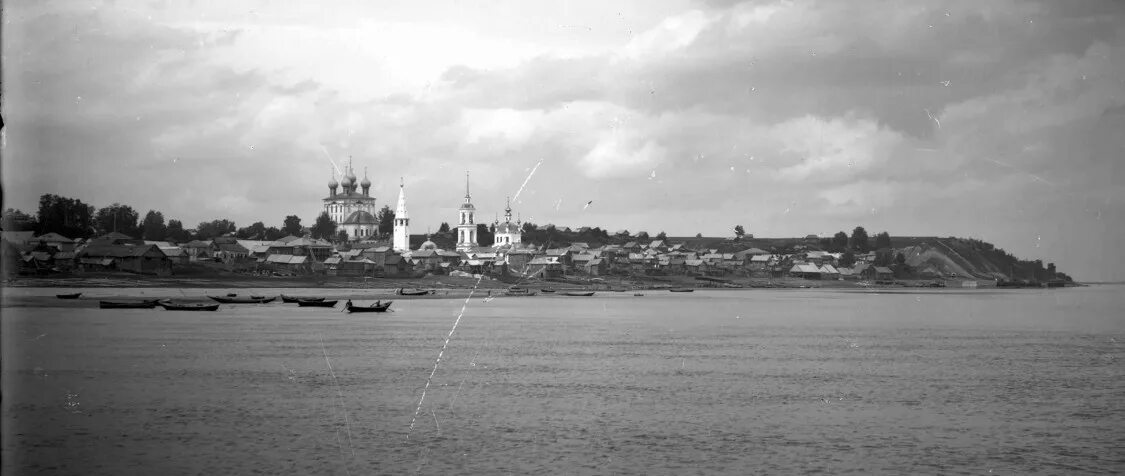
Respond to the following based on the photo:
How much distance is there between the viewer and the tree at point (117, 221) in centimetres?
15712

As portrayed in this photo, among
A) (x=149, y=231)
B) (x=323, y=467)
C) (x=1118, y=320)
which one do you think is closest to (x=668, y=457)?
(x=323, y=467)

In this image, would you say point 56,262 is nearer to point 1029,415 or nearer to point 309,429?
point 309,429

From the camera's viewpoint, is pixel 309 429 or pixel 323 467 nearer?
pixel 323 467

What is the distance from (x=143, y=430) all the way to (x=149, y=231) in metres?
151

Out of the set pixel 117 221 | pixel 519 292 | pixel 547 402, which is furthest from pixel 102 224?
pixel 547 402

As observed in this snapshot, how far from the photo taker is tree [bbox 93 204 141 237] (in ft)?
516

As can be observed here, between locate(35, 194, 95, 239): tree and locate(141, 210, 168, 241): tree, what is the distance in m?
14.0

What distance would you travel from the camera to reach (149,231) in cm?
16588

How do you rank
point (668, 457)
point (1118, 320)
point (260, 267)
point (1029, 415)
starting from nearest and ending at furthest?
point (668, 457)
point (1029, 415)
point (1118, 320)
point (260, 267)

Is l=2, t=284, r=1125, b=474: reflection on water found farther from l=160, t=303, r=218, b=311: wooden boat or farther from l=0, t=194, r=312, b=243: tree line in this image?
l=0, t=194, r=312, b=243: tree line

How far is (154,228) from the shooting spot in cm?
16700

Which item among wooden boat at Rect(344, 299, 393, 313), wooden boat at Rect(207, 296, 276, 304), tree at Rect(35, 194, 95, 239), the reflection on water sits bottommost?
the reflection on water

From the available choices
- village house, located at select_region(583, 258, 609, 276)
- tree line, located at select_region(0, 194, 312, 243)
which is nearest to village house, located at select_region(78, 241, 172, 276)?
tree line, located at select_region(0, 194, 312, 243)

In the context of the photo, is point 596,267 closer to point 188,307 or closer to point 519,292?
point 519,292
